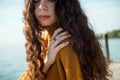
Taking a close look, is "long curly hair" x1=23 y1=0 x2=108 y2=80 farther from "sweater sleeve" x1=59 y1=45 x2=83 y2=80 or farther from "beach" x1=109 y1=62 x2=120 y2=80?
"beach" x1=109 y1=62 x2=120 y2=80

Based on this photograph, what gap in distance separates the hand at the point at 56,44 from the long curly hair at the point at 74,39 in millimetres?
50

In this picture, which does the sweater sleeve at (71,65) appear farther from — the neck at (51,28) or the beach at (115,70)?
the beach at (115,70)

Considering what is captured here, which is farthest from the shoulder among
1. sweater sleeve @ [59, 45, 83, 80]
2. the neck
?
the neck

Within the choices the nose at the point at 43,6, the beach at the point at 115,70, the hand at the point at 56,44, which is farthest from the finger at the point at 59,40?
the beach at the point at 115,70

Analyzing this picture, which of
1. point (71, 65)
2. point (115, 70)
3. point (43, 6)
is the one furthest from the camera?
point (115, 70)

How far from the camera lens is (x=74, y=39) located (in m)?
2.65

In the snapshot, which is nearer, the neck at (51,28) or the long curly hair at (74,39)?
the long curly hair at (74,39)

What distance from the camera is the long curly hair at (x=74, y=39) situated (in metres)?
2.70

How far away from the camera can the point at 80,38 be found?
269 cm

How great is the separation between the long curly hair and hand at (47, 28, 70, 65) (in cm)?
5

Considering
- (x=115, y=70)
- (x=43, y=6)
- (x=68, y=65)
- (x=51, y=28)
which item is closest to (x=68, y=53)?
(x=68, y=65)

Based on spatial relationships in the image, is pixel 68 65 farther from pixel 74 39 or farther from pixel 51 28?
pixel 51 28

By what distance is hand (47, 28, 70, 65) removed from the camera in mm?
2707

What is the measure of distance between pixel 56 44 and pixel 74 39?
17 centimetres
